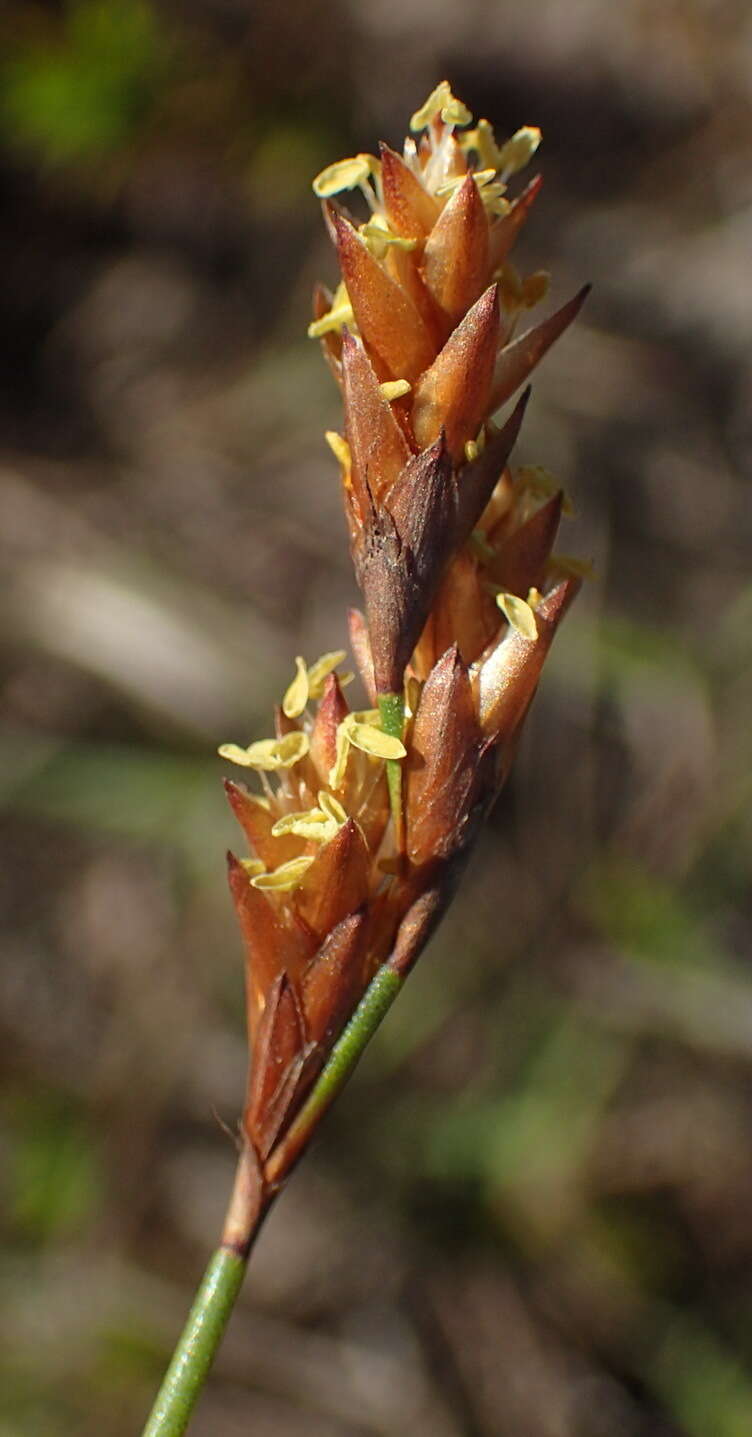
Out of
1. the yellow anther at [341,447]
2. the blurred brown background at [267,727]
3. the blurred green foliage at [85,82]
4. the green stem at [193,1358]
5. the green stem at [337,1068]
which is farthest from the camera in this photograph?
the blurred green foliage at [85,82]

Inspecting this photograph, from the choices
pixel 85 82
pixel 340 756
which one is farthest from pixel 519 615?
pixel 85 82

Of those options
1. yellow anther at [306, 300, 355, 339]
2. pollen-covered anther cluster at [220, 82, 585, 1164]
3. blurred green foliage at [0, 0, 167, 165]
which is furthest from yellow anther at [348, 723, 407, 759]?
blurred green foliage at [0, 0, 167, 165]

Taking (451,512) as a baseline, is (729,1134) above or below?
below

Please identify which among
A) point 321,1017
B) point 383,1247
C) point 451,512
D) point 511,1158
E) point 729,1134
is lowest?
point 383,1247

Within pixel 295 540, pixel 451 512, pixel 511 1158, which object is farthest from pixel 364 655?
pixel 295 540

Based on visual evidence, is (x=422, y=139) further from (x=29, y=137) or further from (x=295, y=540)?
(x=29, y=137)

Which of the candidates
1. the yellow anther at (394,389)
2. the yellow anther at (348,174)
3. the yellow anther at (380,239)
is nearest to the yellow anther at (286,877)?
the yellow anther at (394,389)

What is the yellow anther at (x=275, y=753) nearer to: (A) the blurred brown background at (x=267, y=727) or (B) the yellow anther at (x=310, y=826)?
(B) the yellow anther at (x=310, y=826)
